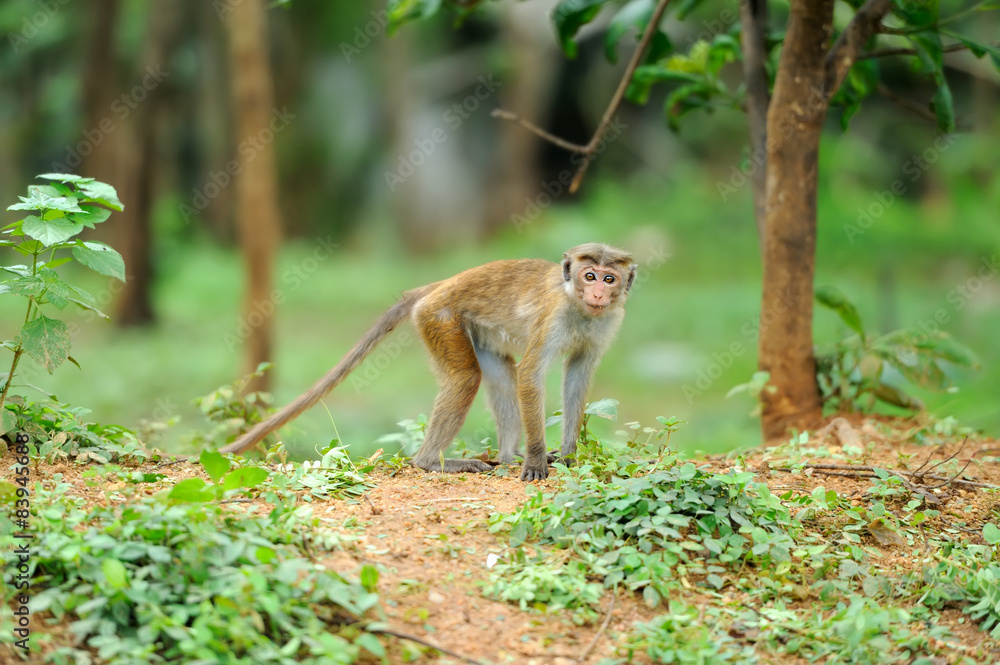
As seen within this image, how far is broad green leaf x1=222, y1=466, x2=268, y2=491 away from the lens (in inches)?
146

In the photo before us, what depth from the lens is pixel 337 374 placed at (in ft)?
18.1

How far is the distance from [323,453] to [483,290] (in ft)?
5.04

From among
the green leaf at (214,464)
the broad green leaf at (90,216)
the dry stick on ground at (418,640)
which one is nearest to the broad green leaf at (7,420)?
the broad green leaf at (90,216)

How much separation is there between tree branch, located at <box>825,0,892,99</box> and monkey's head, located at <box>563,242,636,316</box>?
1902 millimetres

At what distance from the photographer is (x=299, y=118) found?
23.1 meters

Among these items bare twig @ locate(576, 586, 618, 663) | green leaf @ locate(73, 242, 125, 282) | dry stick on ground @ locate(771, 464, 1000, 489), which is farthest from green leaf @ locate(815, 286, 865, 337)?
green leaf @ locate(73, 242, 125, 282)

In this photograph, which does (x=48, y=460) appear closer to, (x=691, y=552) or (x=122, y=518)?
(x=122, y=518)

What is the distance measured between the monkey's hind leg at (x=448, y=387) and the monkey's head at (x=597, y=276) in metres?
0.74

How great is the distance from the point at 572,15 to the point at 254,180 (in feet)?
18.4

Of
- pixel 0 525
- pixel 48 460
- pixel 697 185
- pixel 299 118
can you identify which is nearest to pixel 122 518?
pixel 0 525

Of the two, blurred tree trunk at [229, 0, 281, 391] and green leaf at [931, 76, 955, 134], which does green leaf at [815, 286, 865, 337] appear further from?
blurred tree trunk at [229, 0, 281, 391]

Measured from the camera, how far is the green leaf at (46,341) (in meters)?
4.27

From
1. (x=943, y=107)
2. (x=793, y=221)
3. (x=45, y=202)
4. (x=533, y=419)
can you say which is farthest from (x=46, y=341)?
(x=943, y=107)

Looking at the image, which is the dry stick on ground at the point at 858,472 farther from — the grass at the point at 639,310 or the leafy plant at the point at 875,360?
the grass at the point at 639,310
